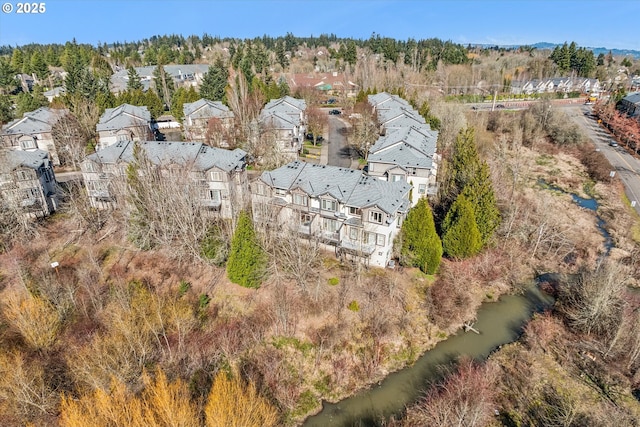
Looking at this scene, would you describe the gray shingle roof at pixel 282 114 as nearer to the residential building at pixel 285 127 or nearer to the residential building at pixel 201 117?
the residential building at pixel 285 127

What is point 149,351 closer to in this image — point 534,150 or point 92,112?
point 92,112

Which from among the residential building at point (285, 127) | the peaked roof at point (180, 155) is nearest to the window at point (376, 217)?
the peaked roof at point (180, 155)

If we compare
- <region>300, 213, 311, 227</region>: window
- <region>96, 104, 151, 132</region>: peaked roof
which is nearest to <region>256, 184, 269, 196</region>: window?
<region>300, 213, 311, 227</region>: window

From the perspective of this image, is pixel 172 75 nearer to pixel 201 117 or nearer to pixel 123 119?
pixel 123 119

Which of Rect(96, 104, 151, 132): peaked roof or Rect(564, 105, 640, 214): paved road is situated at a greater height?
Rect(96, 104, 151, 132): peaked roof

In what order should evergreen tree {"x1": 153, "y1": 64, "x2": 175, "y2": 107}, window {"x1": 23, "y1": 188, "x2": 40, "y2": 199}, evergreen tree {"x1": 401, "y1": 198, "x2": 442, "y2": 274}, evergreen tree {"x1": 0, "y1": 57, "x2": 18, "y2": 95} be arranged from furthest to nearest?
1. evergreen tree {"x1": 0, "y1": 57, "x2": 18, "y2": 95}
2. evergreen tree {"x1": 153, "y1": 64, "x2": 175, "y2": 107}
3. window {"x1": 23, "y1": 188, "x2": 40, "y2": 199}
4. evergreen tree {"x1": 401, "y1": 198, "x2": 442, "y2": 274}

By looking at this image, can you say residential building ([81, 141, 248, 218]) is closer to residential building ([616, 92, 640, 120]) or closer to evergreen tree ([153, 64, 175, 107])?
evergreen tree ([153, 64, 175, 107])

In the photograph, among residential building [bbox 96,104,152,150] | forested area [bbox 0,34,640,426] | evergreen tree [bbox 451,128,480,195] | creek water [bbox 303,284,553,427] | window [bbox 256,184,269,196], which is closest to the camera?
forested area [bbox 0,34,640,426]

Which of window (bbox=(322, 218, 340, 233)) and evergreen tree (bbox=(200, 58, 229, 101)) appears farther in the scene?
evergreen tree (bbox=(200, 58, 229, 101))
